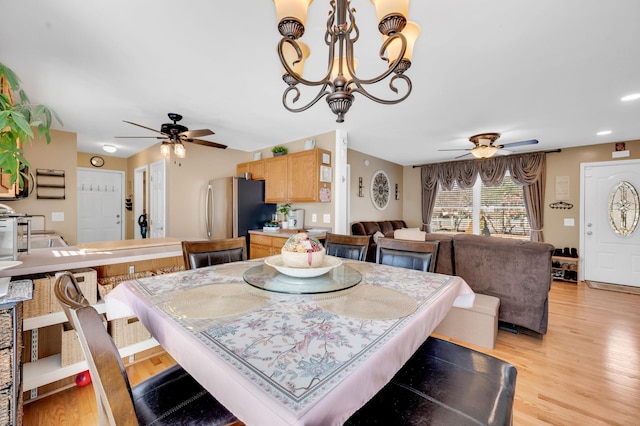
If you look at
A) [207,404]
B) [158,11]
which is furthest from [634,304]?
[158,11]

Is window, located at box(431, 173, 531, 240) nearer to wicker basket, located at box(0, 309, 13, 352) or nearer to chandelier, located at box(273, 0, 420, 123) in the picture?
chandelier, located at box(273, 0, 420, 123)

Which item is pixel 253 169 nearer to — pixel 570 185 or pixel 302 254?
pixel 302 254

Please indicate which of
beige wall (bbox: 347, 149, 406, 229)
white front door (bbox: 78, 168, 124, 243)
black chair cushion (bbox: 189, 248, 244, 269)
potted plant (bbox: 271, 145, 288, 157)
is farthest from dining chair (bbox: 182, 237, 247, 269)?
white front door (bbox: 78, 168, 124, 243)

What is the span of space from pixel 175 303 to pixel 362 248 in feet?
4.47

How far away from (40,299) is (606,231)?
23.7 ft

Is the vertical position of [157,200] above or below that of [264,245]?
above

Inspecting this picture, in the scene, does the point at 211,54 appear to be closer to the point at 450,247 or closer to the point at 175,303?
the point at 175,303

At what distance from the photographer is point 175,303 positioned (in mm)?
1007

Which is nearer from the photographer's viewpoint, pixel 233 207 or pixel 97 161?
pixel 233 207

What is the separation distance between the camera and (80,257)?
181 cm

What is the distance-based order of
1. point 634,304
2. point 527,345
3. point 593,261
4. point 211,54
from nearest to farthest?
point 211,54 < point 527,345 < point 634,304 < point 593,261

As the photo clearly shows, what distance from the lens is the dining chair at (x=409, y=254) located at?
1739 mm

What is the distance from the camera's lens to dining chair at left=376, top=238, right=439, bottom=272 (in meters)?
1.74

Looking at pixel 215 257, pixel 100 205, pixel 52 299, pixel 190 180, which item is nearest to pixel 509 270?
pixel 215 257
